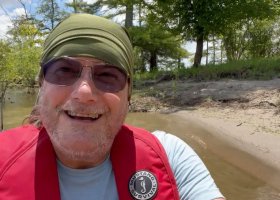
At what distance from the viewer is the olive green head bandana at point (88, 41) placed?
144 cm

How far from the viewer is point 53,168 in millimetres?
1468

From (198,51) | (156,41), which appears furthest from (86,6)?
(198,51)

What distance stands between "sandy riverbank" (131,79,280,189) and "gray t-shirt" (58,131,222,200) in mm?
4160

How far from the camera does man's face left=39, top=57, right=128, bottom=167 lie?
4.66 ft

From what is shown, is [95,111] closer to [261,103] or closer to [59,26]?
[59,26]

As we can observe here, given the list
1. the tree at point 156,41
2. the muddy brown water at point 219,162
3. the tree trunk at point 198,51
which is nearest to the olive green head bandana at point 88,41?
the muddy brown water at point 219,162

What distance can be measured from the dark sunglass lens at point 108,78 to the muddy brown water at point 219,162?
388 cm

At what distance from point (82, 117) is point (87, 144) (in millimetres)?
99

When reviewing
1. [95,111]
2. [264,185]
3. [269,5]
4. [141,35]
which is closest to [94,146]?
[95,111]

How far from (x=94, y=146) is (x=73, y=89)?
219 millimetres

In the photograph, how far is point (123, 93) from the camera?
1.53m

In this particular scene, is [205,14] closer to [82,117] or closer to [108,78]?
[108,78]

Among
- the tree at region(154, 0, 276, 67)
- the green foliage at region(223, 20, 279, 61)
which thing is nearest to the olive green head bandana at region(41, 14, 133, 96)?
the tree at region(154, 0, 276, 67)

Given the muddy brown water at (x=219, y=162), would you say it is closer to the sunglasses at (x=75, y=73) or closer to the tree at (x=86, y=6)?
the sunglasses at (x=75, y=73)
